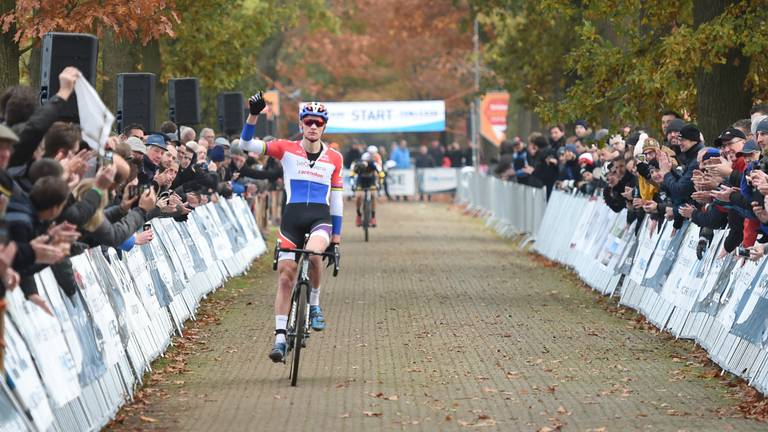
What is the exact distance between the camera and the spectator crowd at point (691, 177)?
46.4 ft

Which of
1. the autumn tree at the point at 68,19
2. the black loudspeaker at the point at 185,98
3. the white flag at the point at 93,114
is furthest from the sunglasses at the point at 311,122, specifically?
the black loudspeaker at the point at 185,98

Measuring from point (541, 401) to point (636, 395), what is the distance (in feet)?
2.55

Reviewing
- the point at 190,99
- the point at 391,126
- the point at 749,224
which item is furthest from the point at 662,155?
the point at 391,126

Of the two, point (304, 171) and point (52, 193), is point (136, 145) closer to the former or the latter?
point (304, 171)

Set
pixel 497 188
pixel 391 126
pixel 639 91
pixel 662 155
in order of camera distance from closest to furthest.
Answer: pixel 662 155, pixel 639 91, pixel 497 188, pixel 391 126

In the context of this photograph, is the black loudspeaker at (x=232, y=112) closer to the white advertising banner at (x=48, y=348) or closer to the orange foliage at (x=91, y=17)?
the orange foliage at (x=91, y=17)

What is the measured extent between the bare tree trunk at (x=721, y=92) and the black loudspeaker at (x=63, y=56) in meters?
9.48

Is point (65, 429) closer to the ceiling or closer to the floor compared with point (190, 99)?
closer to the floor

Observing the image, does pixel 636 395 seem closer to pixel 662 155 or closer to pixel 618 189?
pixel 662 155

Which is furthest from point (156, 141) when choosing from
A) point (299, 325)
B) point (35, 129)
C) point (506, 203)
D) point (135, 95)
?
point (506, 203)

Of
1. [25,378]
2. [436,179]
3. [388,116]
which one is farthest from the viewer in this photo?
[436,179]

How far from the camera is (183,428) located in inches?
442

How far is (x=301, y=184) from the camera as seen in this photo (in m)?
14.6

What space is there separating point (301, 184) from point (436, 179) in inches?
2036
